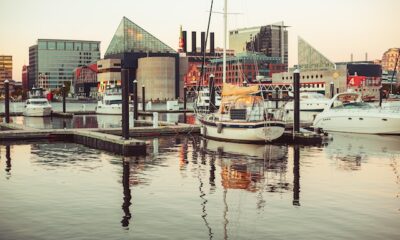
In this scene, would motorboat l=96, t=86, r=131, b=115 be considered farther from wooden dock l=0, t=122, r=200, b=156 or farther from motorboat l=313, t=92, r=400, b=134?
motorboat l=313, t=92, r=400, b=134

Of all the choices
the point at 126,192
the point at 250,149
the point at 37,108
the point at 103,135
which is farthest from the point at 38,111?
the point at 126,192

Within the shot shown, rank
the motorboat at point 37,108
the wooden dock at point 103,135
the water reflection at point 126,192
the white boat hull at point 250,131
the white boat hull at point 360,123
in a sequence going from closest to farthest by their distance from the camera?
the water reflection at point 126,192 → the wooden dock at point 103,135 → the white boat hull at point 250,131 → the white boat hull at point 360,123 → the motorboat at point 37,108

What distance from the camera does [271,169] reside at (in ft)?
86.0

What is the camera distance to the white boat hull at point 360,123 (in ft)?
146

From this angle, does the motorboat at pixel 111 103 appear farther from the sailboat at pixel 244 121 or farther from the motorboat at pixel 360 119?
the sailboat at pixel 244 121

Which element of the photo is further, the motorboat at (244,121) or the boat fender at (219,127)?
the boat fender at (219,127)

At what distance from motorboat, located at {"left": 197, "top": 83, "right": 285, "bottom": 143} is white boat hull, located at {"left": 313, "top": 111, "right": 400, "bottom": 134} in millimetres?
11930

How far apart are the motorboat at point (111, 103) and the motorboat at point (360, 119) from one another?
40723 millimetres

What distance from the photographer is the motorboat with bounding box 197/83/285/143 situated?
3625 cm

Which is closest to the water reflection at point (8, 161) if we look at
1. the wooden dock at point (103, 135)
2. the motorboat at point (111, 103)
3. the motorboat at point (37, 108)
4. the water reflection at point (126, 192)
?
the wooden dock at point (103, 135)

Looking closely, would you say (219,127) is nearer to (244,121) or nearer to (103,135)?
(244,121)

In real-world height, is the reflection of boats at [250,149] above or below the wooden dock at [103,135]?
below

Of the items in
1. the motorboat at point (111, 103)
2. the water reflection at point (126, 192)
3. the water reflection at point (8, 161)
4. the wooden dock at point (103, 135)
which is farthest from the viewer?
the motorboat at point (111, 103)

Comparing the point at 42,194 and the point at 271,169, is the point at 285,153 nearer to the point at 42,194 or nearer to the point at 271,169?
the point at 271,169
